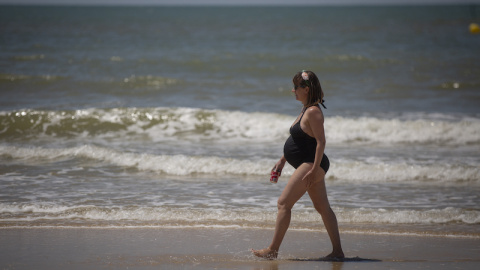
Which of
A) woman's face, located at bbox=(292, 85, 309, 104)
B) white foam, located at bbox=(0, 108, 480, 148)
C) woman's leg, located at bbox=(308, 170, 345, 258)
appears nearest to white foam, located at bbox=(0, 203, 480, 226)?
woman's leg, located at bbox=(308, 170, 345, 258)

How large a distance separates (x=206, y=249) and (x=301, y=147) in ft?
4.81

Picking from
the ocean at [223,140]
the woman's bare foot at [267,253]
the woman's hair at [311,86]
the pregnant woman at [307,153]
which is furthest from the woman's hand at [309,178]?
the ocean at [223,140]

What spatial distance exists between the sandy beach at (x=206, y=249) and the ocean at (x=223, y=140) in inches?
12.5

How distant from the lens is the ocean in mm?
7078

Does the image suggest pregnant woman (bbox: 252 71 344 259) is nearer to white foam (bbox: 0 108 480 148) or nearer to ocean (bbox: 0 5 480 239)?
ocean (bbox: 0 5 480 239)

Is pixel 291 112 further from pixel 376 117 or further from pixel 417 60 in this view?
pixel 417 60

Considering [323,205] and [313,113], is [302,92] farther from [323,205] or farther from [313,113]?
[323,205]

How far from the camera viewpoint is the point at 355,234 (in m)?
6.30

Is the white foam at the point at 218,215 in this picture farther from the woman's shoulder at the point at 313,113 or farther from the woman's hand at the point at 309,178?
the woman's shoulder at the point at 313,113

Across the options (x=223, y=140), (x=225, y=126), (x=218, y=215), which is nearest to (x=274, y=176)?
(x=218, y=215)

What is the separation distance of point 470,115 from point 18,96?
533 inches

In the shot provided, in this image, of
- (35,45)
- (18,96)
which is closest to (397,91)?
(18,96)

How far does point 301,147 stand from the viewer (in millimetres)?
4984

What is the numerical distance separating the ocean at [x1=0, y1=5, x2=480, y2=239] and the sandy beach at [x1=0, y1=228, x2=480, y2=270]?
319 mm
